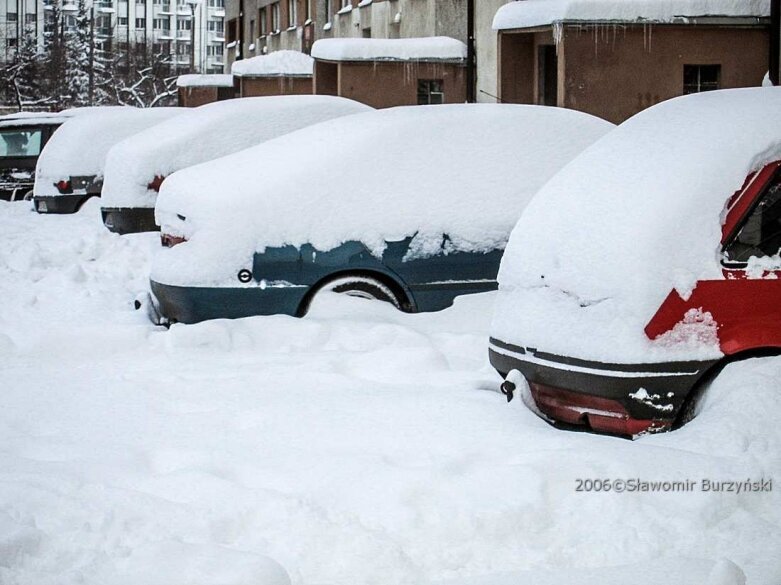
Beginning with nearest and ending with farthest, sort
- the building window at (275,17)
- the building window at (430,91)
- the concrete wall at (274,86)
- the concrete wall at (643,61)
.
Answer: the concrete wall at (643,61), the building window at (430,91), the concrete wall at (274,86), the building window at (275,17)

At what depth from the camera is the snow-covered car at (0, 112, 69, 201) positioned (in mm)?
21453

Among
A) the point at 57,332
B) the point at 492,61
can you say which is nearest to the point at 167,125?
the point at 57,332

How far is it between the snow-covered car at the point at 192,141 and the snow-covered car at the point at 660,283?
6.83 metres

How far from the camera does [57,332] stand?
7.74m

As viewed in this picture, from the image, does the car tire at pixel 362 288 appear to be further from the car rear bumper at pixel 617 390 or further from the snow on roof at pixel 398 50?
the snow on roof at pixel 398 50

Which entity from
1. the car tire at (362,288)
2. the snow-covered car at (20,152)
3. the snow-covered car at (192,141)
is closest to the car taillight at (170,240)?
the car tire at (362,288)

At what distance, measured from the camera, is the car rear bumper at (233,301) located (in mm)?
7648

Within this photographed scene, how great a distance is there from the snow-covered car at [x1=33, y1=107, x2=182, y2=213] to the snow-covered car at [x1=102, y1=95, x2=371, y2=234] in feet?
13.8

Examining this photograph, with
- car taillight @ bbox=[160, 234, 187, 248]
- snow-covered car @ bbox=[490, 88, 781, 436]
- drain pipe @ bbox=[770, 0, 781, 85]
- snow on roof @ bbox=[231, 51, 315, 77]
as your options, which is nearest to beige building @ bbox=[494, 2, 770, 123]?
drain pipe @ bbox=[770, 0, 781, 85]

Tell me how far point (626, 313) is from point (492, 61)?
59.4ft

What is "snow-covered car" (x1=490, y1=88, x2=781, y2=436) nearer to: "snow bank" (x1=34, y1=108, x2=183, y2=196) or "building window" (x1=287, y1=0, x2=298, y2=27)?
"snow bank" (x1=34, y1=108, x2=183, y2=196)

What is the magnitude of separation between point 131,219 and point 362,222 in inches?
233

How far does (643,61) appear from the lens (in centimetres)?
1570

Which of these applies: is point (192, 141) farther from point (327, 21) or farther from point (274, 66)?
point (327, 21)
